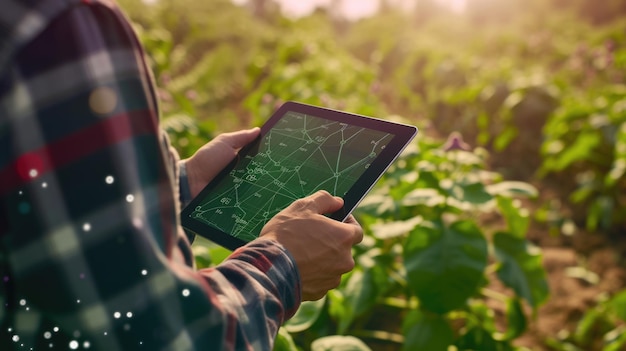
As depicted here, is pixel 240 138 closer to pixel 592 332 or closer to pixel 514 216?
pixel 514 216

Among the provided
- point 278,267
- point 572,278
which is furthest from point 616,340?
point 278,267

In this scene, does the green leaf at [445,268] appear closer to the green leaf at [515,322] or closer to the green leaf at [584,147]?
the green leaf at [515,322]

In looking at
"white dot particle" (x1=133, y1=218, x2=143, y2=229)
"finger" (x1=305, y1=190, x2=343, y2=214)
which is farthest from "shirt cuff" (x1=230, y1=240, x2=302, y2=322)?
"white dot particle" (x1=133, y1=218, x2=143, y2=229)

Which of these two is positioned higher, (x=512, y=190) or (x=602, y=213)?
(x=512, y=190)

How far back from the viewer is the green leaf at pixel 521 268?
92.1 inches

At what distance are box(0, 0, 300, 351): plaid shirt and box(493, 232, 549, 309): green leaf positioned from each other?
1.86 meters

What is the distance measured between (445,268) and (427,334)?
277 mm

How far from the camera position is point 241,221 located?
3.91ft

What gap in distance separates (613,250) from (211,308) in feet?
12.3

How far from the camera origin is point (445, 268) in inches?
81.0

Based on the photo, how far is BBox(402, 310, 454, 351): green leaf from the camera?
214 centimetres

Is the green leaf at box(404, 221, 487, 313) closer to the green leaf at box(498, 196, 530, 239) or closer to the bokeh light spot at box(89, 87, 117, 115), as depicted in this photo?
the green leaf at box(498, 196, 530, 239)

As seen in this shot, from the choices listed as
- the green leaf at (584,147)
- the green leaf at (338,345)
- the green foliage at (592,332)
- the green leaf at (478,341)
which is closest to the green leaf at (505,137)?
the green leaf at (584,147)

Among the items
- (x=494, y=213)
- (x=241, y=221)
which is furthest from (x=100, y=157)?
(x=494, y=213)
